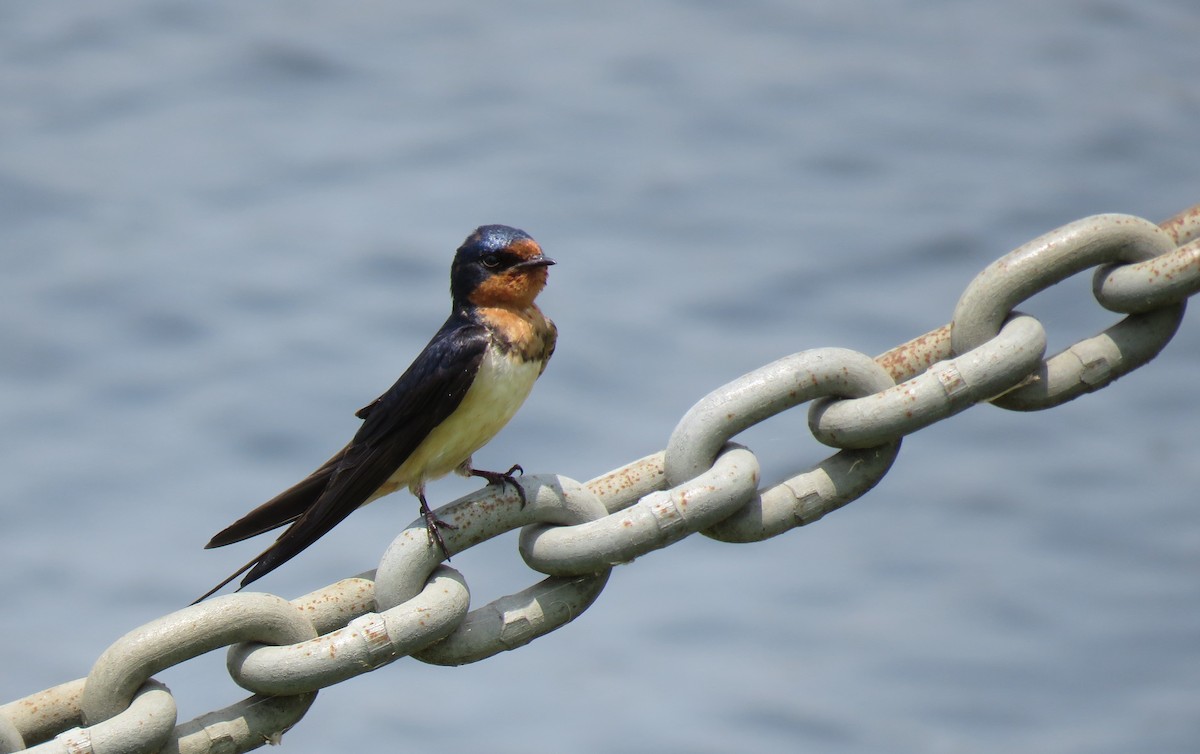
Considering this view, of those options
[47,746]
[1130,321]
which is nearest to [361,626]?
[47,746]

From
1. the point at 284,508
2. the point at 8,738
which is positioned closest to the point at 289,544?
the point at 284,508

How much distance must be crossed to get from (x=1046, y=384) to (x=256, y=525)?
111 cm

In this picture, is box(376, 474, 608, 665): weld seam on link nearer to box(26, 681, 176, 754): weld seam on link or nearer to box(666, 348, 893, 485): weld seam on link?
box(666, 348, 893, 485): weld seam on link

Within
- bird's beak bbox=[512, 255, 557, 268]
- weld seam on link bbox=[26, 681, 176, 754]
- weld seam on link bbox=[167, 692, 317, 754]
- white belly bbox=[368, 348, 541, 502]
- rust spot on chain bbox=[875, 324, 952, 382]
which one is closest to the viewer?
weld seam on link bbox=[26, 681, 176, 754]

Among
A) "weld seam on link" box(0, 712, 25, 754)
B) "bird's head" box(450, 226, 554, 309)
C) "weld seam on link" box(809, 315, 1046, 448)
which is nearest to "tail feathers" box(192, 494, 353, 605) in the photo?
"weld seam on link" box(0, 712, 25, 754)

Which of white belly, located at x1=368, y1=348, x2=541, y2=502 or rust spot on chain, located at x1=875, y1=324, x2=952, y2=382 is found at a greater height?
white belly, located at x1=368, y1=348, x2=541, y2=502

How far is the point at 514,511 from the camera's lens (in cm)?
180

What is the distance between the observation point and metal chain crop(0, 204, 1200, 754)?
5.54ft

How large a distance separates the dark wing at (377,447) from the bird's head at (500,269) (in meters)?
0.09

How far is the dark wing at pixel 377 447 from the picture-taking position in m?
2.16

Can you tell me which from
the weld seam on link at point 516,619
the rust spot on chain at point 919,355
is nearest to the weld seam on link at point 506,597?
the weld seam on link at point 516,619

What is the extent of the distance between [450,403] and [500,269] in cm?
28

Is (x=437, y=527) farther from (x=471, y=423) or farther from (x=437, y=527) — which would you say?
(x=471, y=423)

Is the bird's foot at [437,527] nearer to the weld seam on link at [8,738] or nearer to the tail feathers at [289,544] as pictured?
the tail feathers at [289,544]
